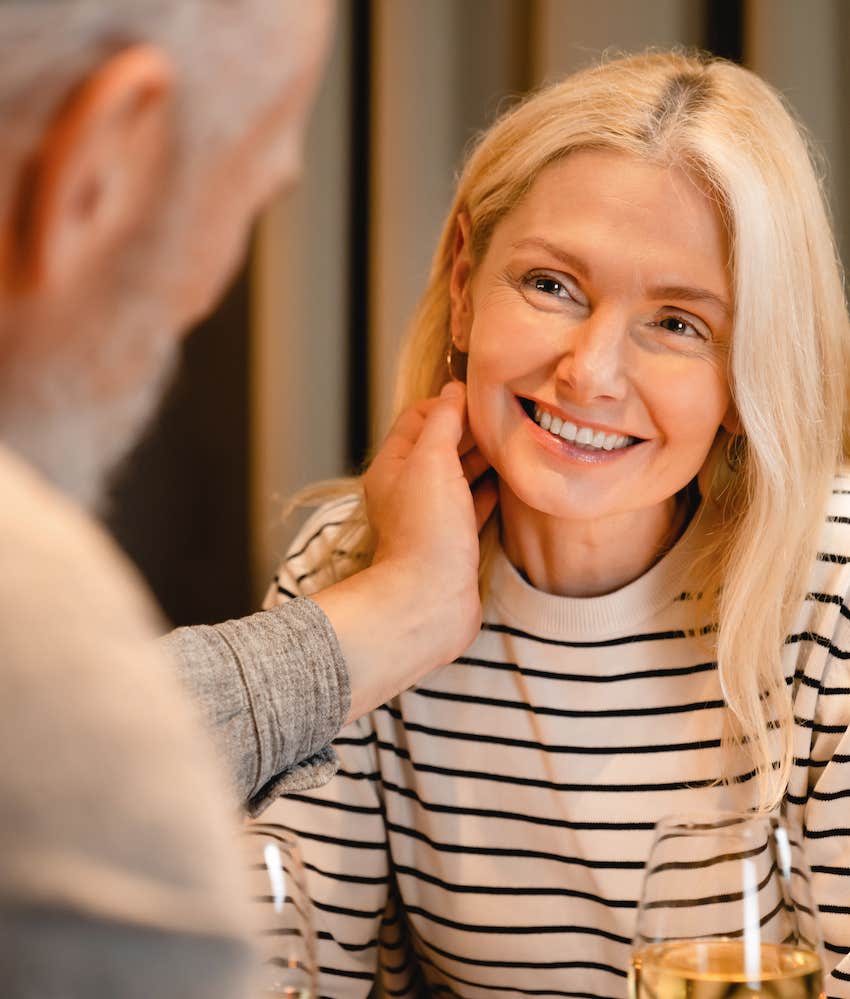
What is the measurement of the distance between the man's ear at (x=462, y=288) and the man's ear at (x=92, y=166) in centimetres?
97

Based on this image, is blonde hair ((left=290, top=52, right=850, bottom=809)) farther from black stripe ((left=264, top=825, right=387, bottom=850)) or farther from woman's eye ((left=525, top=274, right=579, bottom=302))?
black stripe ((left=264, top=825, right=387, bottom=850))

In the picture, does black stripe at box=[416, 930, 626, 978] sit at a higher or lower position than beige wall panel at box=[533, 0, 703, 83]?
lower

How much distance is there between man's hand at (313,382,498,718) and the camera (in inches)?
44.3

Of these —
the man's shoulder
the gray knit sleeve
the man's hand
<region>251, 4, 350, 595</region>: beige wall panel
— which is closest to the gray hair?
the man's shoulder

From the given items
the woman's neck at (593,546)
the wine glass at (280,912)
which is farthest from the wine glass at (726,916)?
the woman's neck at (593,546)

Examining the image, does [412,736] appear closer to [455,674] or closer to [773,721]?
[455,674]

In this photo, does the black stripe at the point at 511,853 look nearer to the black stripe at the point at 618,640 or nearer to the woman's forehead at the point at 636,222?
the black stripe at the point at 618,640

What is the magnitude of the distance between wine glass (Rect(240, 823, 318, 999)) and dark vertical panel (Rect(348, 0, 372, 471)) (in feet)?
4.57

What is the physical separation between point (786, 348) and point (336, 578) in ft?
1.72

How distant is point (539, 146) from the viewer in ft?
4.23

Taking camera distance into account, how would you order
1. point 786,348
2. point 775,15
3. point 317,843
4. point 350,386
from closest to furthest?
point 786,348
point 317,843
point 775,15
point 350,386

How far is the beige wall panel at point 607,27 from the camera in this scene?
1.85 m

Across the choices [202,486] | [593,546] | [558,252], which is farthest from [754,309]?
[202,486]

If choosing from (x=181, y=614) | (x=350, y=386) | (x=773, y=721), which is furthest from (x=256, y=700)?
(x=181, y=614)
